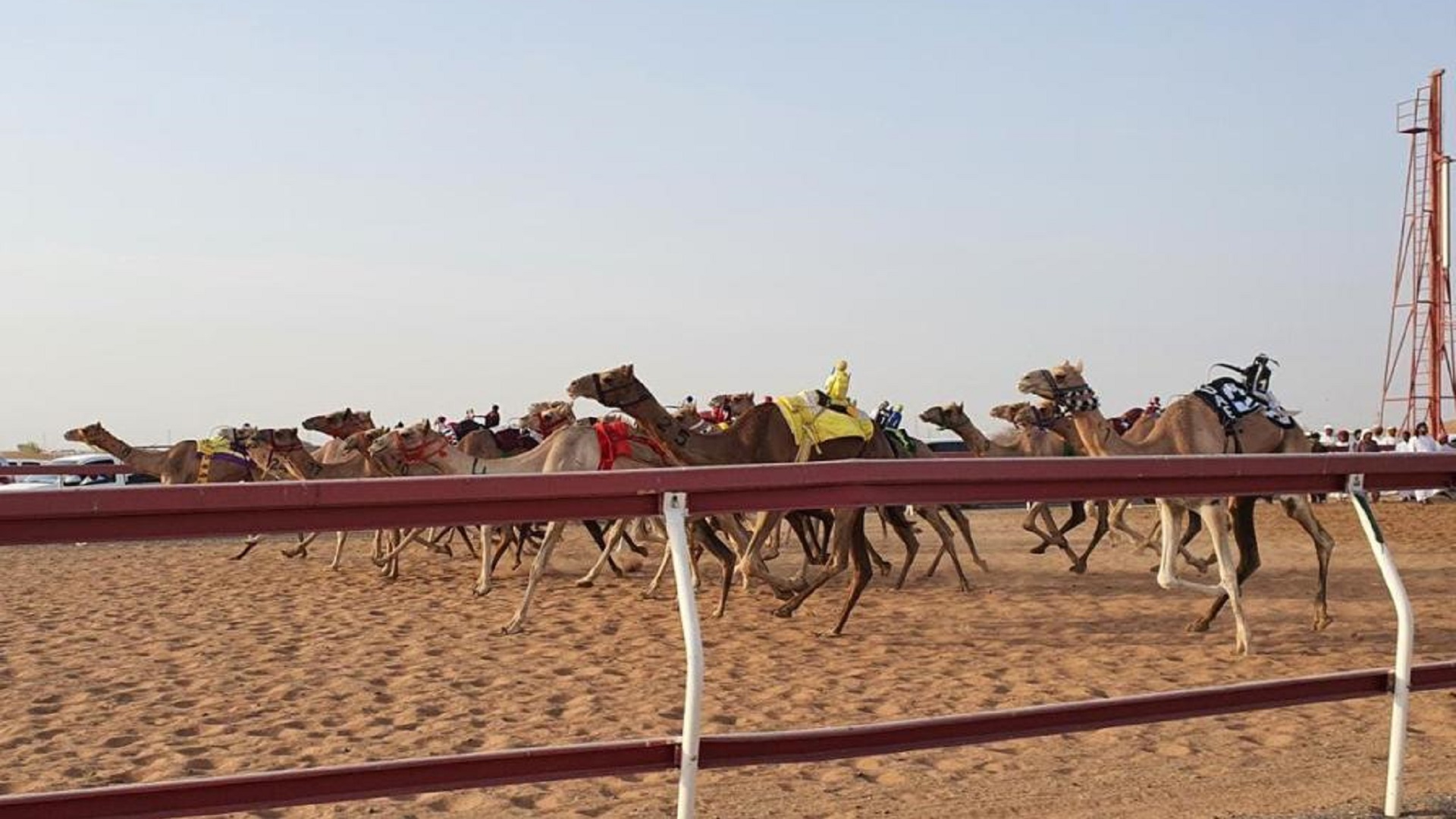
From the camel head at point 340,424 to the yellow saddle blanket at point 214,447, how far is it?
112 centimetres

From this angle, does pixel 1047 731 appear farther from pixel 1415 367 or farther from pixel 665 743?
pixel 1415 367

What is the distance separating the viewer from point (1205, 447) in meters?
10.9

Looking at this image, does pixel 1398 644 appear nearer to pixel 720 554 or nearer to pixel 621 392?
pixel 621 392

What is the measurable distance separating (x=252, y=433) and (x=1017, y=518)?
1441 cm

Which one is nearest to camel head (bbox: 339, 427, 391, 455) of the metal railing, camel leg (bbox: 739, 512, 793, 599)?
camel leg (bbox: 739, 512, 793, 599)

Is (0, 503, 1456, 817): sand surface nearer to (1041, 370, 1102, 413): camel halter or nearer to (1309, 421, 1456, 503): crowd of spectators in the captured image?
(1041, 370, 1102, 413): camel halter

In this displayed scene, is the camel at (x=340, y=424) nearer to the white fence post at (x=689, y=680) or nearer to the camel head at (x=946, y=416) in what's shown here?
the camel head at (x=946, y=416)

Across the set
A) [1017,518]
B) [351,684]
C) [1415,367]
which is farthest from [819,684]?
[1415,367]

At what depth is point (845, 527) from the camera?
10148 mm

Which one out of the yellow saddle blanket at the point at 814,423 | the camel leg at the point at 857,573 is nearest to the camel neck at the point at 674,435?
the yellow saddle blanket at the point at 814,423

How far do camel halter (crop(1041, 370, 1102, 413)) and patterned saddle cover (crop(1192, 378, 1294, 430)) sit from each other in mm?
893

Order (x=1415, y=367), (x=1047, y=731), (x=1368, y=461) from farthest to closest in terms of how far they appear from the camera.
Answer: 1. (x=1415, y=367)
2. (x=1368, y=461)
3. (x=1047, y=731)

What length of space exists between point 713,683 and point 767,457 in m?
3.59

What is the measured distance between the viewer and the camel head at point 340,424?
1816cm
